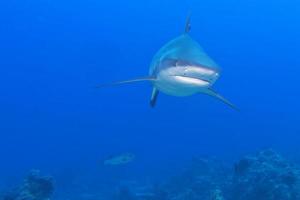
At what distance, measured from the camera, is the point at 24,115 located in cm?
12288

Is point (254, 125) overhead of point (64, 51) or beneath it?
beneath

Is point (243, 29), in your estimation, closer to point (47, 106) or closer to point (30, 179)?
point (47, 106)

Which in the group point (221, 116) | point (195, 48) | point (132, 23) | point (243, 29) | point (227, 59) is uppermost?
point (132, 23)

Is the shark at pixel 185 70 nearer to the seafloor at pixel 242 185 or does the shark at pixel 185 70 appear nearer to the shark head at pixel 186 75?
the shark head at pixel 186 75

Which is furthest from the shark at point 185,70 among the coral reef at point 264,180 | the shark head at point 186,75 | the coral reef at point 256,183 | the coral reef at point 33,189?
the coral reef at point 264,180

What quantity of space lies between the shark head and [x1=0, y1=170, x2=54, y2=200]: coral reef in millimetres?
5276

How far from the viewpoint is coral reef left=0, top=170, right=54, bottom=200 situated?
953 centimetres

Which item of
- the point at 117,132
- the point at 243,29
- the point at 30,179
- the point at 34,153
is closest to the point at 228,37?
the point at 243,29

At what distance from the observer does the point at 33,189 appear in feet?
32.1

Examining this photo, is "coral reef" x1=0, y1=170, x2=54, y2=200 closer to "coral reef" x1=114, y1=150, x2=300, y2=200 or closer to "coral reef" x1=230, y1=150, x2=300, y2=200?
"coral reef" x1=114, y1=150, x2=300, y2=200

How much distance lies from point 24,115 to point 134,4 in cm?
7726

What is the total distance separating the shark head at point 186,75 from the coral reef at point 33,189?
5.28 meters

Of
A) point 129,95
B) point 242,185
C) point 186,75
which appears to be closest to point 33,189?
point 242,185

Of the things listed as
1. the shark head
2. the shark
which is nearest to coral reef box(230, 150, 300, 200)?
the shark
